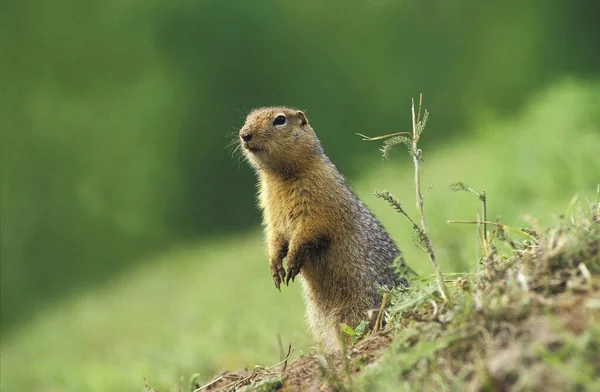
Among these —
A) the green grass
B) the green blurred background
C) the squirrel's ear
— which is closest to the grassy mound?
the green grass

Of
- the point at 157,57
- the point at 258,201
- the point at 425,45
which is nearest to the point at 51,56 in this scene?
the point at 157,57

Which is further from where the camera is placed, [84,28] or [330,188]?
[84,28]

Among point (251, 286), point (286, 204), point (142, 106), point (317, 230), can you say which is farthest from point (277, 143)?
point (142, 106)

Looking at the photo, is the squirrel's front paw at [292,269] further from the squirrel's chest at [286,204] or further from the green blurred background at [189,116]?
the green blurred background at [189,116]

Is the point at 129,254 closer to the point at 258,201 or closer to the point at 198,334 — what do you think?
the point at 198,334

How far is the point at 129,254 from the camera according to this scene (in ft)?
60.6

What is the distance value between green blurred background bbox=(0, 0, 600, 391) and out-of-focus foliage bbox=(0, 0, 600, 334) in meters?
0.04

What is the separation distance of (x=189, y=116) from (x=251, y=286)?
9.14 m

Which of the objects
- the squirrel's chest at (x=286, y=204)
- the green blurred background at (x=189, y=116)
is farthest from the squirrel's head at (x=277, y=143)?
the green blurred background at (x=189, y=116)

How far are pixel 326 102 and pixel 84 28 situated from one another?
6.76 meters

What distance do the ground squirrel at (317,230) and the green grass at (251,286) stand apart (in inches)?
21.1

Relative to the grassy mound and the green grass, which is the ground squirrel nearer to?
the green grass

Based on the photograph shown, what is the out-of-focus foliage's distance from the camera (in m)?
18.0

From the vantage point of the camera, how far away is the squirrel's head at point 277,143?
4.96 meters
